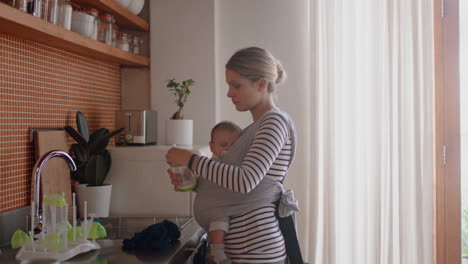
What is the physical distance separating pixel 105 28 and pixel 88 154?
2.05 feet

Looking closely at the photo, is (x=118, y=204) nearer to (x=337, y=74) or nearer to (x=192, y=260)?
(x=192, y=260)

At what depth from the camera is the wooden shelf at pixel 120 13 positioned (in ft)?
7.11

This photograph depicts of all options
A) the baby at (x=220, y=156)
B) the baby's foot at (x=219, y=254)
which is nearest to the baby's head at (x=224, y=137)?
the baby at (x=220, y=156)

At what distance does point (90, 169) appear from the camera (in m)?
2.15

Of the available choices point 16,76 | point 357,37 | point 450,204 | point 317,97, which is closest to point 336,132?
point 317,97

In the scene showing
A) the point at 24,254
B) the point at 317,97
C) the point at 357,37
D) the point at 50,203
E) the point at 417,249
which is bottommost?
the point at 417,249

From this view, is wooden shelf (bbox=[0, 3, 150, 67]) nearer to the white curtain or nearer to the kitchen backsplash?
the kitchen backsplash

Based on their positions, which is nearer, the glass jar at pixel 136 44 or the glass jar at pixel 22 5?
the glass jar at pixel 22 5

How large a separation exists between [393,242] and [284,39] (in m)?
1.28

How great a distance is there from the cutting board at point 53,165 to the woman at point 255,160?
0.65m

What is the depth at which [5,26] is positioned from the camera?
5.23 feet

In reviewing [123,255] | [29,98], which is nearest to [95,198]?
[29,98]

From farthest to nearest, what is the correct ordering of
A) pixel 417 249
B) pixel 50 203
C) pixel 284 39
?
pixel 284 39 → pixel 417 249 → pixel 50 203

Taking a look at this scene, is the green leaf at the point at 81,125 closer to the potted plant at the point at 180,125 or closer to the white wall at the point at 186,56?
the potted plant at the point at 180,125
